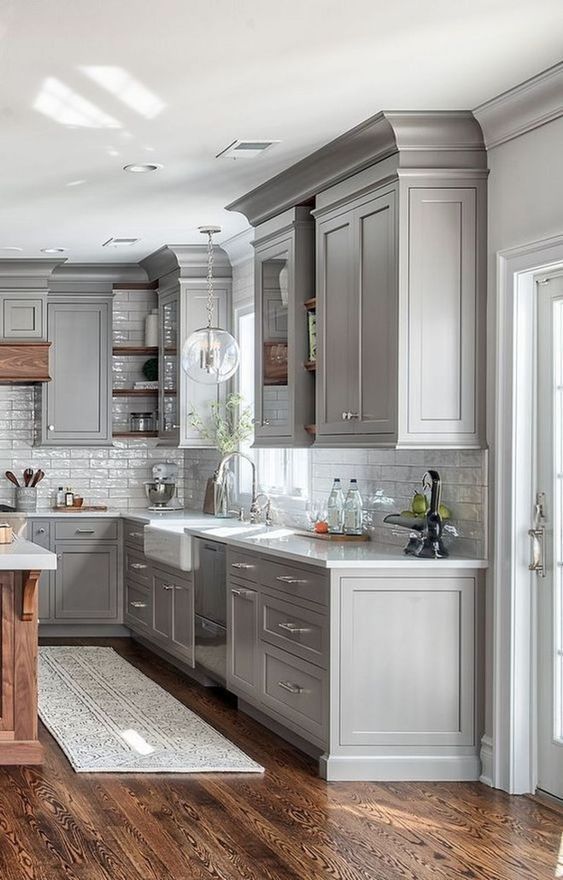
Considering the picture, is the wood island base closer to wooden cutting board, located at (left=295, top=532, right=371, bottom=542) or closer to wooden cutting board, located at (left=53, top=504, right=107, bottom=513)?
wooden cutting board, located at (left=295, top=532, right=371, bottom=542)

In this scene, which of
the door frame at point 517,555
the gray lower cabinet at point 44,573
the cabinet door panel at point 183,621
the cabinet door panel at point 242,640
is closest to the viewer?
the door frame at point 517,555

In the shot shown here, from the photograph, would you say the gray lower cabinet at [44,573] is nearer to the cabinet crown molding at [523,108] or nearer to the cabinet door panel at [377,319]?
the cabinet door panel at [377,319]

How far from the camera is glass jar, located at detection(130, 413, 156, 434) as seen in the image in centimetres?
862

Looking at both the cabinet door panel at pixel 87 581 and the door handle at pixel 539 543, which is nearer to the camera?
the door handle at pixel 539 543

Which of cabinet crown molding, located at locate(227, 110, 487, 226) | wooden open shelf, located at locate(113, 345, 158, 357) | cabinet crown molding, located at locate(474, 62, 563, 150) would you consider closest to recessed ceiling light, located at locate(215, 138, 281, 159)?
cabinet crown molding, located at locate(227, 110, 487, 226)

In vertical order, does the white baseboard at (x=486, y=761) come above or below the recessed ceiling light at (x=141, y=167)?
below

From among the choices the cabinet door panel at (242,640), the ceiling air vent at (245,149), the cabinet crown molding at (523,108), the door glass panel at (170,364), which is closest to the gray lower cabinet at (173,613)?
the cabinet door panel at (242,640)

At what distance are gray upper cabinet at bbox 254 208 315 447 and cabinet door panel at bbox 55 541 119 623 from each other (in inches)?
95.8

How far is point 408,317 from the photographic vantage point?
186 inches

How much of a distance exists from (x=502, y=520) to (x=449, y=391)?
1.86 ft

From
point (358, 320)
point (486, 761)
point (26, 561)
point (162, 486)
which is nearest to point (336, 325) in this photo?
point (358, 320)

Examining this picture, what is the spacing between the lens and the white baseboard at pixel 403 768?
4703 mm

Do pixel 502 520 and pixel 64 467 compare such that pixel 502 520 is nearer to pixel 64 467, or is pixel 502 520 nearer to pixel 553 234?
pixel 553 234

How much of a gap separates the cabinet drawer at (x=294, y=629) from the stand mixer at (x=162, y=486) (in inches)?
117
